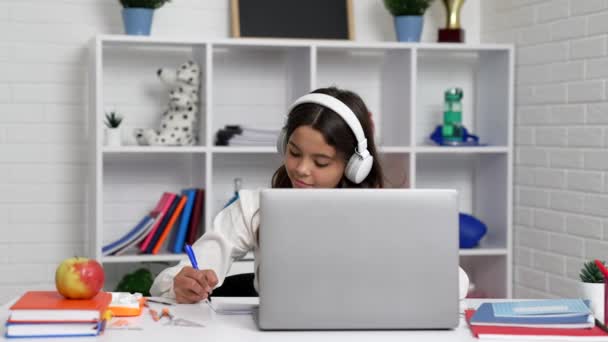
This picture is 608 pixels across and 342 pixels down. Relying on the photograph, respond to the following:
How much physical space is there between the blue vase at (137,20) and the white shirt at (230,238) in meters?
1.58

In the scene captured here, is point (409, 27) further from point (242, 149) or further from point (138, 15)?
point (138, 15)

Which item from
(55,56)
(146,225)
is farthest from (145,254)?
(55,56)

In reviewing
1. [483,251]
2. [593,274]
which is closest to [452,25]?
[483,251]

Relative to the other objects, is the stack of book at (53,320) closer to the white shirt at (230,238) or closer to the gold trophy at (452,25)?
the white shirt at (230,238)

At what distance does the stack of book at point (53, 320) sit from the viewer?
5.07ft

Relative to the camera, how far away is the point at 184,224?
369 centimetres

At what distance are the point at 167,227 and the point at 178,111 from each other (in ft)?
1.63

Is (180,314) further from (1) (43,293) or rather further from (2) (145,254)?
(2) (145,254)

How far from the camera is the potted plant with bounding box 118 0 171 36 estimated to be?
3.64m

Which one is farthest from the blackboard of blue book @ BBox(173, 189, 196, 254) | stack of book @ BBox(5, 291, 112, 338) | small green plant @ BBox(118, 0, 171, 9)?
stack of book @ BBox(5, 291, 112, 338)

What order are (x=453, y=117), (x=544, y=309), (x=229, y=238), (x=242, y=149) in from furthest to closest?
(x=453, y=117) < (x=242, y=149) < (x=229, y=238) < (x=544, y=309)

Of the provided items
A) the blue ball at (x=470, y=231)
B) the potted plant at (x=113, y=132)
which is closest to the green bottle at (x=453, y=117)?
the blue ball at (x=470, y=231)

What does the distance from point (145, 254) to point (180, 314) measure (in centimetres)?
194

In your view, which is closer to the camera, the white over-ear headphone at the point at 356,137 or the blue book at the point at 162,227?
the white over-ear headphone at the point at 356,137
